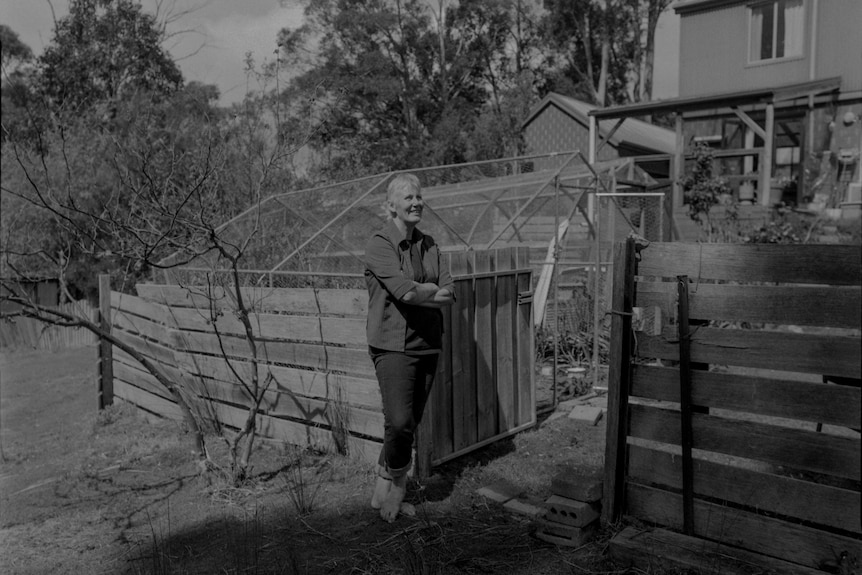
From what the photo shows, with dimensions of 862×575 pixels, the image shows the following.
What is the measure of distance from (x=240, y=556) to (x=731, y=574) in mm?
2456

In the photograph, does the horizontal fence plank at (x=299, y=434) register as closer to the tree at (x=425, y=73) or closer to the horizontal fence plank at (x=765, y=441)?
the horizontal fence plank at (x=765, y=441)

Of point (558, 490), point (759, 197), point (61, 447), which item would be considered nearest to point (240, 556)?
point (558, 490)

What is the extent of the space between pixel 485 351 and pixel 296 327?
149 centimetres

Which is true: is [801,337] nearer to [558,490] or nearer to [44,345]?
[558,490]

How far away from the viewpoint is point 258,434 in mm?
6543

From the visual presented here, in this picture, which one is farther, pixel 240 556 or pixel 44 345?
pixel 44 345

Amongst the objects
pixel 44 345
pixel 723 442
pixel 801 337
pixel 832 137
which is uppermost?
pixel 832 137

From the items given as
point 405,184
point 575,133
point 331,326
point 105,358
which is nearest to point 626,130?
point 575,133

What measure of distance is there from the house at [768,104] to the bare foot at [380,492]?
31.2ft

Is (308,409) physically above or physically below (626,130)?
below

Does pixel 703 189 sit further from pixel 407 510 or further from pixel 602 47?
pixel 602 47

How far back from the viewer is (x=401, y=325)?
4.45 metres

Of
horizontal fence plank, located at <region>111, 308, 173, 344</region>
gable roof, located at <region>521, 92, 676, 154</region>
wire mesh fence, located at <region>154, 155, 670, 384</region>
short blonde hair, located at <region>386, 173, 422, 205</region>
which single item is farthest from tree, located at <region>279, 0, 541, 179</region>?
short blonde hair, located at <region>386, 173, 422, 205</region>

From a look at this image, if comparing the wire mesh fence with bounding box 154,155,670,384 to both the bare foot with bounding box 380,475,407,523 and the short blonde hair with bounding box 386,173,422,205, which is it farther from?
the bare foot with bounding box 380,475,407,523
